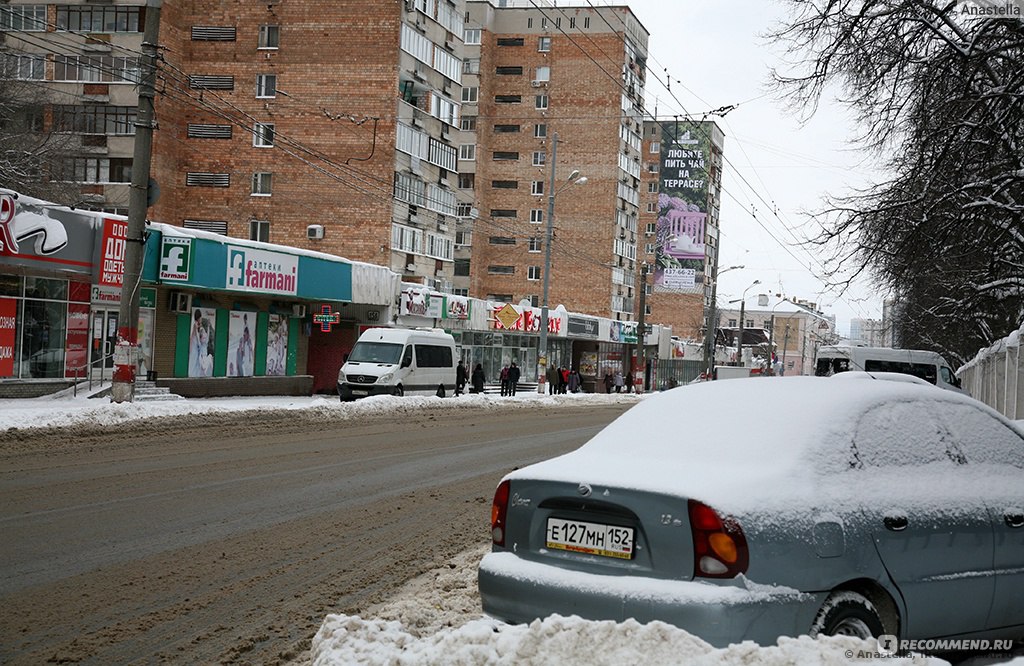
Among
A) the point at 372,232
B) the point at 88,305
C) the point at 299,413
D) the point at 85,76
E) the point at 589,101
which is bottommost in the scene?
the point at 299,413

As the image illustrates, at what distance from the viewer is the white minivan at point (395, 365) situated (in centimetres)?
3319

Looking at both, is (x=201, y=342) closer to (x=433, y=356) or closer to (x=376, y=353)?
(x=376, y=353)

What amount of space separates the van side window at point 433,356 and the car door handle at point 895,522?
30.7 metres

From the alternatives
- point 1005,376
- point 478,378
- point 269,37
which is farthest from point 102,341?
point 269,37

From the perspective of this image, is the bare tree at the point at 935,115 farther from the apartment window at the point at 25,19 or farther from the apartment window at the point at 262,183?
the apartment window at the point at 25,19

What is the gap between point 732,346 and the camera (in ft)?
377

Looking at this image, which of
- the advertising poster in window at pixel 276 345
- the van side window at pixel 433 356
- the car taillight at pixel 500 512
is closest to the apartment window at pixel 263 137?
the advertising poster in window at pixel 276 345

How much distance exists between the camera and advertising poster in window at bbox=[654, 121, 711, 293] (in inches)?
3826

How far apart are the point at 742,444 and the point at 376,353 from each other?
29.6 m

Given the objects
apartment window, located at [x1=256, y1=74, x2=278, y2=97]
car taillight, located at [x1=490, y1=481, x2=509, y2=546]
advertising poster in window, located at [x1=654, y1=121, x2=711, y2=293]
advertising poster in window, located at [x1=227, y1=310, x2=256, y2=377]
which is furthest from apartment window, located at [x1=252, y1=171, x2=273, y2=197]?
car taillight, located at [x1=490, y1=481, x2=509, y2=546]

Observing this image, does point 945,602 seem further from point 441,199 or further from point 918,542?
point 441,199

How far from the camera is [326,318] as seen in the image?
118 ft

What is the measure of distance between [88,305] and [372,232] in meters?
24.6

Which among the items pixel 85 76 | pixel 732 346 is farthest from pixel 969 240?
pixel 732 346
